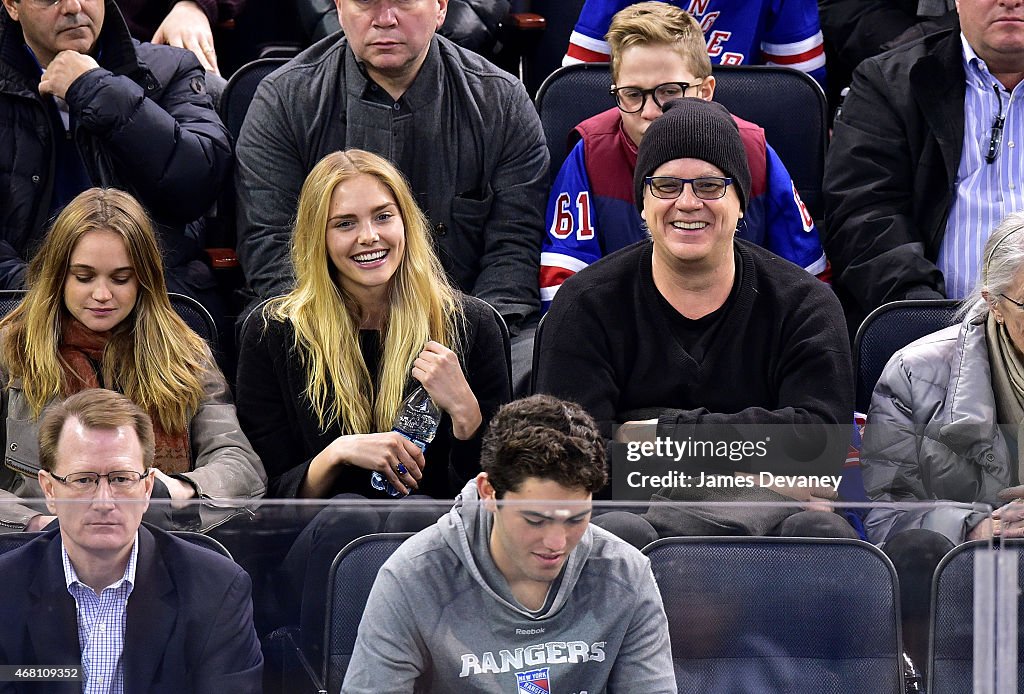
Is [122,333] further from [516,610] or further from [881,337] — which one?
[881,337]

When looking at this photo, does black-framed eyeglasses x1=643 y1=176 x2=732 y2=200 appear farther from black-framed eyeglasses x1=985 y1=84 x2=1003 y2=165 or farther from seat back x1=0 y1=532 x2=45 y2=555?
seat back x1=0 y1=532 x2=45 y2=555

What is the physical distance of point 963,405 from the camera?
277 cm

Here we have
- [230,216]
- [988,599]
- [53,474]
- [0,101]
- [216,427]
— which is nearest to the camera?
[988,599]

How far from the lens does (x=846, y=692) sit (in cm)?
199

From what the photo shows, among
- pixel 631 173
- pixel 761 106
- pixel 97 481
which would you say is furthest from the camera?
pixel 761 106

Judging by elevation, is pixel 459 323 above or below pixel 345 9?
below

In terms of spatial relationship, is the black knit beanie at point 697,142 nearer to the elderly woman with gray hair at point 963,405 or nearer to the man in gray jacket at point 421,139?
the elderly woman with gray hair at point 963,405

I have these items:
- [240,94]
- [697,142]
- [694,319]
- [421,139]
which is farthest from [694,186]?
[240,94]

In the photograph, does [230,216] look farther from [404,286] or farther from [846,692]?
[846,692]

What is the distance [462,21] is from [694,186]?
4.44 feet

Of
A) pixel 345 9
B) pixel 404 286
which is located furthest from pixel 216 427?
pixel 345 9

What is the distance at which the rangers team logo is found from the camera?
6.28 ft

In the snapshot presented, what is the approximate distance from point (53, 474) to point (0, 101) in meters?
1.40

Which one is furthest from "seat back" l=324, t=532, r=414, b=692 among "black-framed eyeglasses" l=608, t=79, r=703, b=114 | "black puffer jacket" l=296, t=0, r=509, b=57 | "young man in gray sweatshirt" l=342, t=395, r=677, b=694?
"black puffer jacket" l=296, t=0, r=509, b=57
